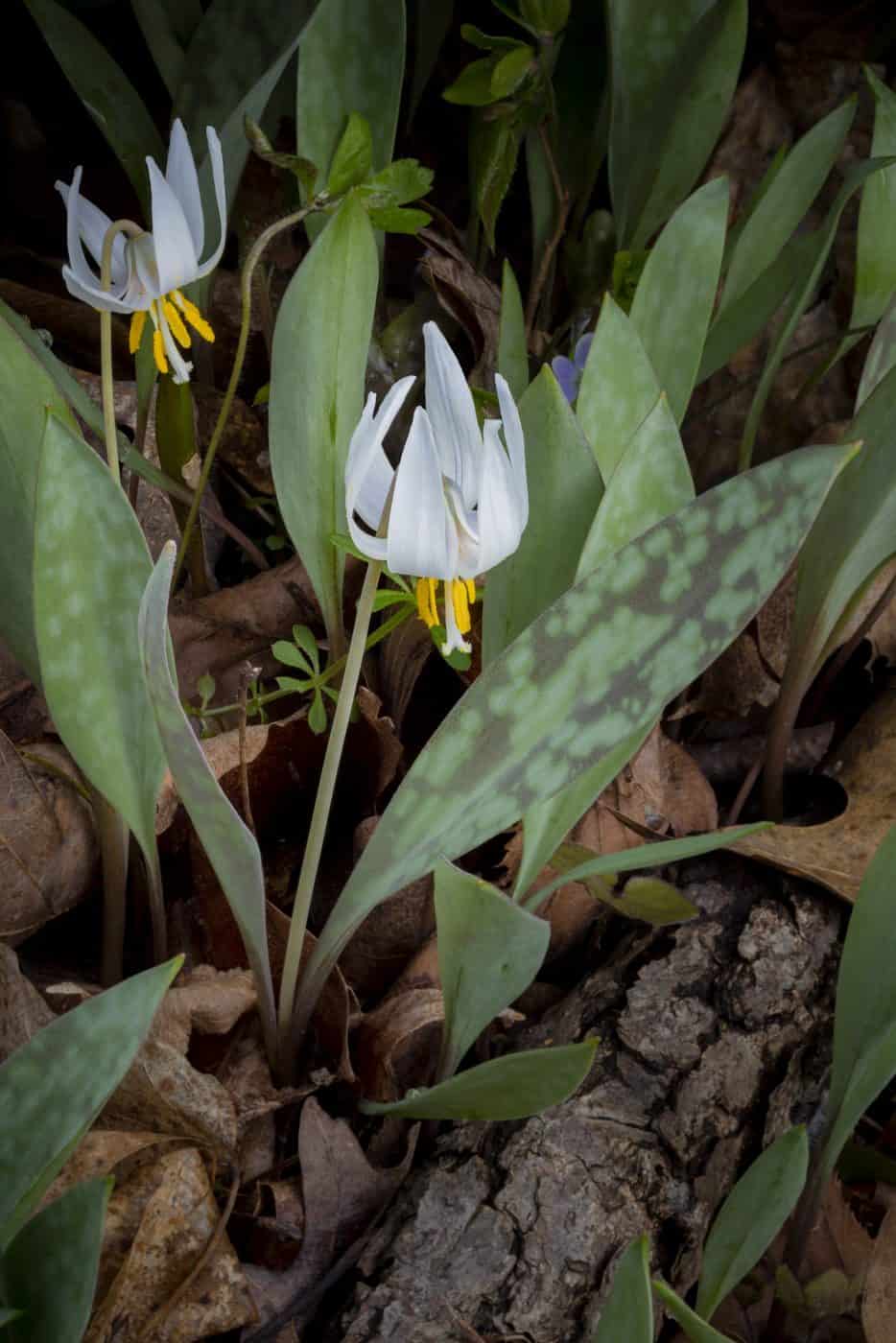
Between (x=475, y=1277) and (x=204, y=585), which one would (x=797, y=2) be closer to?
(x=204, y=585)

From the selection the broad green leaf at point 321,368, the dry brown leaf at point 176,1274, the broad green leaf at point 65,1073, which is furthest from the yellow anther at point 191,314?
the dry brown leaf at point 176,1274

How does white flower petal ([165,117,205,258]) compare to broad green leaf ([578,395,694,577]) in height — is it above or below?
above

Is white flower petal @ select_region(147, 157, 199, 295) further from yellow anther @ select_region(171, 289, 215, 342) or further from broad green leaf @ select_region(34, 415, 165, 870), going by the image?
broad green leaf @ select_region(34, 415, 165, 870)

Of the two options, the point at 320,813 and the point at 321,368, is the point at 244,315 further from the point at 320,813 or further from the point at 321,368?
the point at 320,813

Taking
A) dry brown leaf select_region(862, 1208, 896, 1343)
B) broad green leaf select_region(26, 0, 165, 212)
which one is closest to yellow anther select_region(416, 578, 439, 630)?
dry brown leaf select_region(862, 1208, 896, 1343)

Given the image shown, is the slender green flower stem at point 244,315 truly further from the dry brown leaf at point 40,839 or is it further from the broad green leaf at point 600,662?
the broad green leaf at point 600,662

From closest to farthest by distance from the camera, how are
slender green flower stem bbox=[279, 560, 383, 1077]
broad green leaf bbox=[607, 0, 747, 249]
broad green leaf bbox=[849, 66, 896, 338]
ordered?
slender green flower stem bbox=[279, 560, 383, 1077]
broad green leaf bbox=[849, 66, 896, 338]
broad green leaf bbox=[607, 0, 747, 249]
